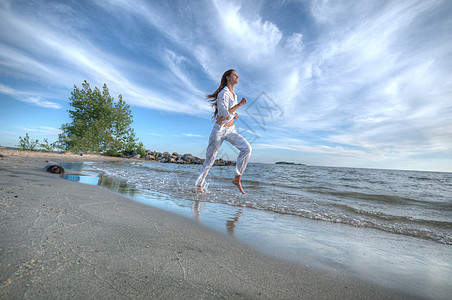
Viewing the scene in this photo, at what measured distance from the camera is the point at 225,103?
14.6 feet

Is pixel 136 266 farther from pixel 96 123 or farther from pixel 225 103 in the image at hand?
pixel 96 123

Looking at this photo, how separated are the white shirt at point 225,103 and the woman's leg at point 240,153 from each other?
0.49 metres

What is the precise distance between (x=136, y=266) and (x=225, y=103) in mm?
3746

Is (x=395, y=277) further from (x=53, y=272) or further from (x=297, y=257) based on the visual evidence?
(x=53, y=272)

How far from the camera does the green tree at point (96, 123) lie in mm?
20625

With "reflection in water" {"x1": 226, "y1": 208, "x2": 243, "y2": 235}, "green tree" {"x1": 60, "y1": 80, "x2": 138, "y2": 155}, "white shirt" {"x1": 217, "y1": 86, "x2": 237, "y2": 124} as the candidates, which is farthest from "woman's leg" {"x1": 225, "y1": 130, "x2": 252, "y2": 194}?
"green tree" {"x1": 60, "y1": 80, "x2": 138, "y2": 155}

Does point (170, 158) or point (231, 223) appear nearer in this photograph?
point (231, 223)

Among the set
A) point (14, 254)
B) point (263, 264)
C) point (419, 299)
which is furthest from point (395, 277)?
point (14, 254)

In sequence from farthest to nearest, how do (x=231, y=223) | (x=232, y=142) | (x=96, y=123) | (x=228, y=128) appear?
1. (x=96, y=123)
2. (x=232, y=142)
3. (x=228, y=128)
4. (x=231, y=223)

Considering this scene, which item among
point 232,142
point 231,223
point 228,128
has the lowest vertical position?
point 231,223

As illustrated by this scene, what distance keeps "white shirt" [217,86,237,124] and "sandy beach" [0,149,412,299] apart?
300cm

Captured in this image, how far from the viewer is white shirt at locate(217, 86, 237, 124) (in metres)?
4.44

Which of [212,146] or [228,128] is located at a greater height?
[228,128]

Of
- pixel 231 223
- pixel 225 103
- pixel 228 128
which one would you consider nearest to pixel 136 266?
pixel 231 223
